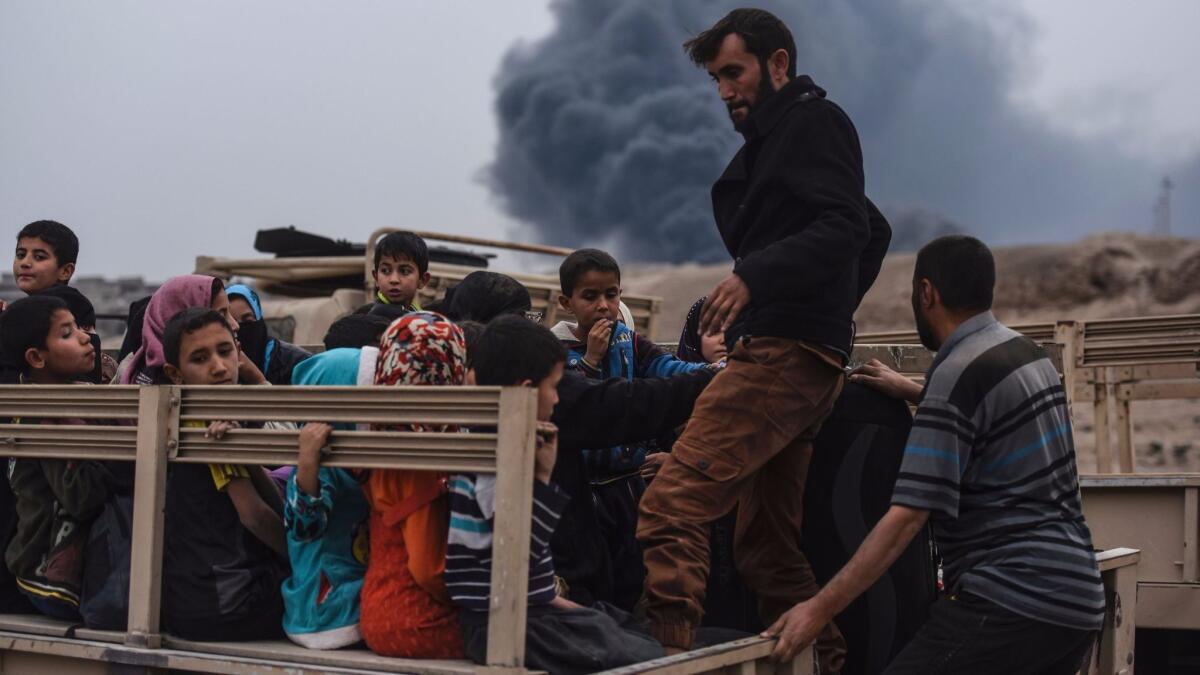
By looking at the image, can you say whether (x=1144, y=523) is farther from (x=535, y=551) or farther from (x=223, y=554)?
(x=223, y=554)

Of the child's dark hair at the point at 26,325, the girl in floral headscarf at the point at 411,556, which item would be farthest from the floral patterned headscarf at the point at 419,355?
the child's dark hair at the point at 26,325

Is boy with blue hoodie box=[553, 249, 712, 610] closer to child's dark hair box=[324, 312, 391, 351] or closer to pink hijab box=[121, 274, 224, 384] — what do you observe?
child's dark hair box=[324, 312, 391, 351]

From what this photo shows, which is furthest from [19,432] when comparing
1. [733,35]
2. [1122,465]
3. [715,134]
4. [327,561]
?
A: [715,134]

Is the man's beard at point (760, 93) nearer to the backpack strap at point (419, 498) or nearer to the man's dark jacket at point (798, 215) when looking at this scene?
the man's dark jacket at point (798, 215)

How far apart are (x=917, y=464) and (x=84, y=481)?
2122mm

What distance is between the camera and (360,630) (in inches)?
137

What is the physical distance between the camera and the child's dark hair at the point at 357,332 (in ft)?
15.5

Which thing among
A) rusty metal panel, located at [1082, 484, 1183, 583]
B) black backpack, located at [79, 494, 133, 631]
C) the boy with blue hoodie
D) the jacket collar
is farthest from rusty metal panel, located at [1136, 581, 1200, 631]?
black backpack, located at [79, 494, 133, 631]

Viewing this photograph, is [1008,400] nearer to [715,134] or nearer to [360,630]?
[360,630]

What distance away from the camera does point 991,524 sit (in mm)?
3547

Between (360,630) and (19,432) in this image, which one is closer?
(360,630)

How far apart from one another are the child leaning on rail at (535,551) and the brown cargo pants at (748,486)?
0.28 m

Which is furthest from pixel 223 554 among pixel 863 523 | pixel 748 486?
pixel 863 523

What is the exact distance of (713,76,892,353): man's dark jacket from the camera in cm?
366
